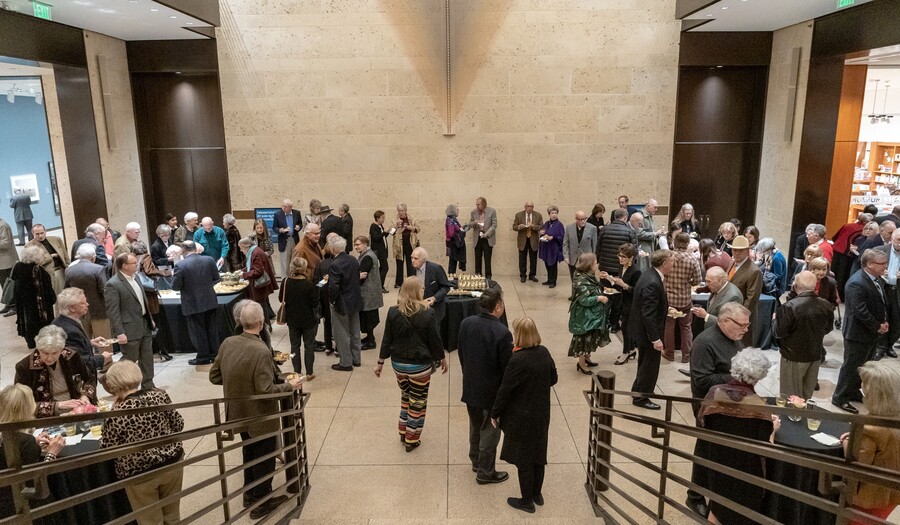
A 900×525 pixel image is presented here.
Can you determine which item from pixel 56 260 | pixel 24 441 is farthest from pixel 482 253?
pixel 24 441

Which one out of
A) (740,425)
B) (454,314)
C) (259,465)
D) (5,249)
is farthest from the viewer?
(5,249)

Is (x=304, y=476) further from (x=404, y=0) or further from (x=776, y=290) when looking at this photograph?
(x=404, y=0)

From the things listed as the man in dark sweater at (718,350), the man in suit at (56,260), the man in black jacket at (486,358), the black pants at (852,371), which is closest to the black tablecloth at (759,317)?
the black pants at (852,371)

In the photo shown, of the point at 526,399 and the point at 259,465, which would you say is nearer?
the point at 526,399

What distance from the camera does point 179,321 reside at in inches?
323

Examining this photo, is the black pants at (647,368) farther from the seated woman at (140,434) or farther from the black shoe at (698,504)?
the seated woman at (140,434)

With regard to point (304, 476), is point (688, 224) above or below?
above

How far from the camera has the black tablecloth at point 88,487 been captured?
3773 mm

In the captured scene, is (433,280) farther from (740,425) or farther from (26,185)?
(26,185)

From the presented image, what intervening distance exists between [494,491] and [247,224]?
9.73m

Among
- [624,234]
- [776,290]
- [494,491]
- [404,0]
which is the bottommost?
[494,491]

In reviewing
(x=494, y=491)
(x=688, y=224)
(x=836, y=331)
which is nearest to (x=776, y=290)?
(x=836, y=331)

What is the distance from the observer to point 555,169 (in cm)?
1256

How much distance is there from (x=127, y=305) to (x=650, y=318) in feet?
18.4
